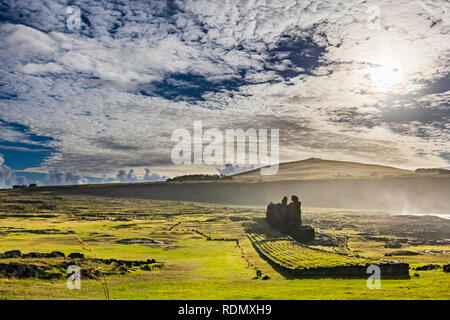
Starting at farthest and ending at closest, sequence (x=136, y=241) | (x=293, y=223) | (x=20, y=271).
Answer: (x=293, y=223)
(x=136, y=241)
(x=20, y=271)

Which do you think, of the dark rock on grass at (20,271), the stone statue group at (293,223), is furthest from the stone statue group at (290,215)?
the dark rock on grass at (20,271)

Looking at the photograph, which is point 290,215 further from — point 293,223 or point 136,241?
point 136,241

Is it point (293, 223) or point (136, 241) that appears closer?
point (136, 241)

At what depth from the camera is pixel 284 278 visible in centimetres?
2908

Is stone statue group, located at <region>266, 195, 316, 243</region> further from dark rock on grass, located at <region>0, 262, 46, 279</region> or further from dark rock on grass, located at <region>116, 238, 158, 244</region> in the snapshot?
dark rock on grass, located at <region>0, 262, 46, 279</region>

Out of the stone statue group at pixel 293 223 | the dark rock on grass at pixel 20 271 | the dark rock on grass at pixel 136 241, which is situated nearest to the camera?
the dark rock on grass at pixel 20 271

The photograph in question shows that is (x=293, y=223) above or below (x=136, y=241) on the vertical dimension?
above

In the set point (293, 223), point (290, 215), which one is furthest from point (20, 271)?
point (290, 215)

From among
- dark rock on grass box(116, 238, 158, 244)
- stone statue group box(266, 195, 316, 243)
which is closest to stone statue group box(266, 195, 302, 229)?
stone statue group box(266, 195, 316, 243)

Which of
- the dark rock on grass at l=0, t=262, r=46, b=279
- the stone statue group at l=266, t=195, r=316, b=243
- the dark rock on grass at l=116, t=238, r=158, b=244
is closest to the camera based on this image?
the dark rock on grass at l=0, t=262, r=46, b=279

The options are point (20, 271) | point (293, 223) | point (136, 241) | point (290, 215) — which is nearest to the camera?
point (20, 271)

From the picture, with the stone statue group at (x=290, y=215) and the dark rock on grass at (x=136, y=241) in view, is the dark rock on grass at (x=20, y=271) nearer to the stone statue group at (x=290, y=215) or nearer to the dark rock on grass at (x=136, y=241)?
the dark rock on grass at (x=136, y=241)
